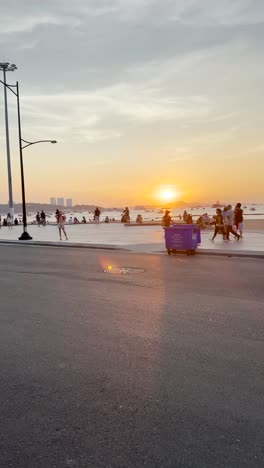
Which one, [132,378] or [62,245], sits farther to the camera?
[62,245]

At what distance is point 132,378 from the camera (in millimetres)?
4715

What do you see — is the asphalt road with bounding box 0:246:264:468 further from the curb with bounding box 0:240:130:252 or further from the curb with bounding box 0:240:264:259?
the curb with bounding box 0:240:130:252

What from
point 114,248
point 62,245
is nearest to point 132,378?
point 114,248

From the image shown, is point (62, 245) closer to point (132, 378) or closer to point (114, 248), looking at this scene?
point (114, 248)

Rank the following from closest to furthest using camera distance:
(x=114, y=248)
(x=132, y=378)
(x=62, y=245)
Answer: (x=132, y=378) < (x=114, y=248) < (x=62, y=245)

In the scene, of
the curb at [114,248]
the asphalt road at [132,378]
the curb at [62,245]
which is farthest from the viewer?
the curb at [62,245]

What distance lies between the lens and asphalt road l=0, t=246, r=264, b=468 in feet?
11.0

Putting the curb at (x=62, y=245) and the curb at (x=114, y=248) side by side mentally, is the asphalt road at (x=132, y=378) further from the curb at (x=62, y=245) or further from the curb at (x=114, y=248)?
the curb at (x=62, y=245)

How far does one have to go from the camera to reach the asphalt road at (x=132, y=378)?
3357 mm

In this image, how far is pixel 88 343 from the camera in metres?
5.98

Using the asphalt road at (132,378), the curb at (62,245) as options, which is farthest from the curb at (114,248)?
the asphalt road at (132,378)

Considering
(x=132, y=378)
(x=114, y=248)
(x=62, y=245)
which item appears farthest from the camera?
(x=62, y=245)

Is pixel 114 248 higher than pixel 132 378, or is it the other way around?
pixel 114 248

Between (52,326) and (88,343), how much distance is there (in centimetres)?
113
